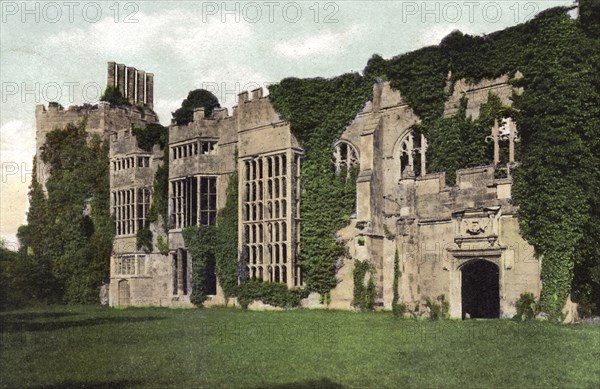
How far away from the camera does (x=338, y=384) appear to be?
1165cm

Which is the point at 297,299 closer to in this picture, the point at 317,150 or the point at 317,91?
the point at 317,150

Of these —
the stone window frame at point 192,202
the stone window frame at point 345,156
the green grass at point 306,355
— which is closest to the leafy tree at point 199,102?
the stone window frame at point 192,202

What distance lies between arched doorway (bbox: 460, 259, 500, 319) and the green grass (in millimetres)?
5174

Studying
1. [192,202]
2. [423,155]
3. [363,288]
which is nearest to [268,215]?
[192,202]

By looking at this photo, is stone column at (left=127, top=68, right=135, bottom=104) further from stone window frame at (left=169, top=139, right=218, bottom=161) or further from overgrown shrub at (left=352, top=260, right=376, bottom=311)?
overgrown shrub at (left=352, top=260, right=376, bottom=311)

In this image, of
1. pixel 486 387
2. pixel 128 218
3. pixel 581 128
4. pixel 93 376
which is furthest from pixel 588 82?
pixel 128 218

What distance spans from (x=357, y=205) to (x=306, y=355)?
13743 mm

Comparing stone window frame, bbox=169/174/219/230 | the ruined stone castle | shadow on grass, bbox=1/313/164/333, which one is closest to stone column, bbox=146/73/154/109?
the ruined stone castle

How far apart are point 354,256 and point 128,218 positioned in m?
16.2

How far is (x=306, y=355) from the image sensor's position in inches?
583

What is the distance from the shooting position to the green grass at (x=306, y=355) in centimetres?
1209

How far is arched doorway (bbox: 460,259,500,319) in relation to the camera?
26.0m

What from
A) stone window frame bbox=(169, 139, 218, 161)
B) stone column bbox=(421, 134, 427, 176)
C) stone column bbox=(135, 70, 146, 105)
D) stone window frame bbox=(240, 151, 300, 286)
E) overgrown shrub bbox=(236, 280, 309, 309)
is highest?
stone column bbox=(135, 70, 146, 105)

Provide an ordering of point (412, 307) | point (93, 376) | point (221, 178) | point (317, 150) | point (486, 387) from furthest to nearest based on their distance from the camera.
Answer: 1. point (221, 178)
2. point (317, 150)
3. point (412, 307)
4. point (93, 376)
5. point (486, 387)
